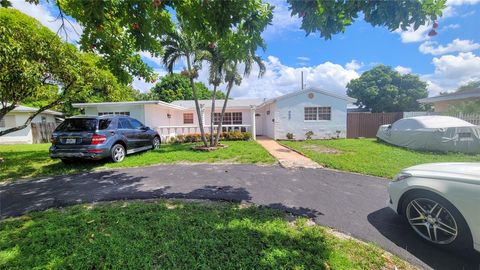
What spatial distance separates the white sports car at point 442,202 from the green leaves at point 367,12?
2.13 metres

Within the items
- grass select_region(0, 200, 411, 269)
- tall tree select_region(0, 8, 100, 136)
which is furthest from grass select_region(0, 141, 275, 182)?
grass select_region(0, 200, 411, 269)

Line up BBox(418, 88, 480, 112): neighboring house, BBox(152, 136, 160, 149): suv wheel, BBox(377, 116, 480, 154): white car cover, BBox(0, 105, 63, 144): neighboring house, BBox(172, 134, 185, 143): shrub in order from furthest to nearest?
BBox(0, 105, 63, 144): neighboring house → BBox(172, 134, 185, 143): shrub → BBox(418, 88, 480, 112): neighboring house → BBox(152, 136, 160, 149): suv wheel → BBox(377, 116, 480, 154): white car cover

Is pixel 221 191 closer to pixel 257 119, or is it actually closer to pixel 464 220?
pixel 464 220

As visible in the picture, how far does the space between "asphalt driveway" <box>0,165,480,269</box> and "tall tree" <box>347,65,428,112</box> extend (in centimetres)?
2913

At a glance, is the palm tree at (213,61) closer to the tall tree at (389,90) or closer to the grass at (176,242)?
the grass at (176,242)

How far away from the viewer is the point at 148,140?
9969 millimetres

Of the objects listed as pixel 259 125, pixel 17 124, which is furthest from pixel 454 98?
pixel 17 124

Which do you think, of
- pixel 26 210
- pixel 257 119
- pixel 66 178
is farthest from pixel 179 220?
pixel 257 119

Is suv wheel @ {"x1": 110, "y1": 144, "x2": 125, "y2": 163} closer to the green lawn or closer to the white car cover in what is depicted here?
the green lawn

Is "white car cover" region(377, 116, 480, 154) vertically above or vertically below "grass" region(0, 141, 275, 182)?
above

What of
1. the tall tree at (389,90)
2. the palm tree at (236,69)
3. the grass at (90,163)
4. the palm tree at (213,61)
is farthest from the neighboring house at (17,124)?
the tall tree at (389,90)

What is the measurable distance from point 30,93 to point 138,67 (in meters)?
4.68

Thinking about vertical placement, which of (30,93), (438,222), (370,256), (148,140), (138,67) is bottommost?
(370,256)

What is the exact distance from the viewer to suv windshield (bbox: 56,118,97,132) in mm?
6902
